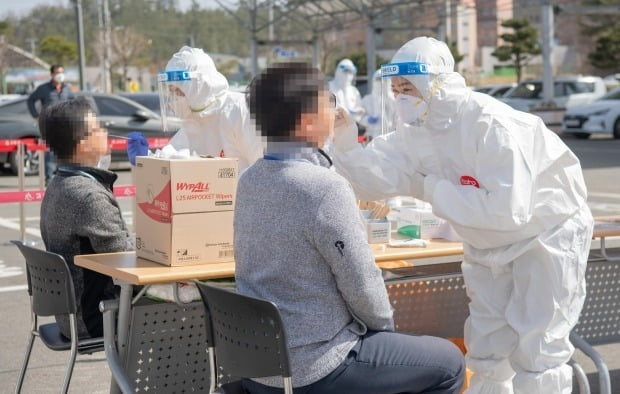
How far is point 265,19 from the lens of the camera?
3098 centimetres

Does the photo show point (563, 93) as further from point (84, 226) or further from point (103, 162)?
point (84, 226)

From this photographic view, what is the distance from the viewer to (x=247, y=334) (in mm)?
3105

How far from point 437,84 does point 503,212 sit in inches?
21.1

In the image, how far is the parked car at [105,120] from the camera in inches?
661

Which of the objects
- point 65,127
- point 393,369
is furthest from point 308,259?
point 65,127

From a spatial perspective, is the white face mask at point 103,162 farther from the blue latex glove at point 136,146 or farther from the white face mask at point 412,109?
the white face mask at point 412,109

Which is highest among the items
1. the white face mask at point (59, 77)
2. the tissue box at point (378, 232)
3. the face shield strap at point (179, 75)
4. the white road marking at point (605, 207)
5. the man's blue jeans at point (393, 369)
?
the white face mask at point (59, 77)

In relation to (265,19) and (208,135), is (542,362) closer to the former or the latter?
(208,135)

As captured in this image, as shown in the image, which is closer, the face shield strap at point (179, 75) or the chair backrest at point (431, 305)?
the chair backrest at point (431, 305)

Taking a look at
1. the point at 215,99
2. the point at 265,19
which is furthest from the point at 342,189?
the point at 265,19

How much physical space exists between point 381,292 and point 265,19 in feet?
93.4

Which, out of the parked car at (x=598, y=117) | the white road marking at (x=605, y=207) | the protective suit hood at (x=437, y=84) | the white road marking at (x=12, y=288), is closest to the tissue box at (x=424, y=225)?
the protective suit hood at (x=437, y=84)

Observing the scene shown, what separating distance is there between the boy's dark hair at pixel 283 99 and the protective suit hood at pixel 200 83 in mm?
2653

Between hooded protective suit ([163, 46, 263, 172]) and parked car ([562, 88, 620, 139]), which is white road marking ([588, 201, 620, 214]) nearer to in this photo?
hooded protective suit ([163, 46, 263, 172])
